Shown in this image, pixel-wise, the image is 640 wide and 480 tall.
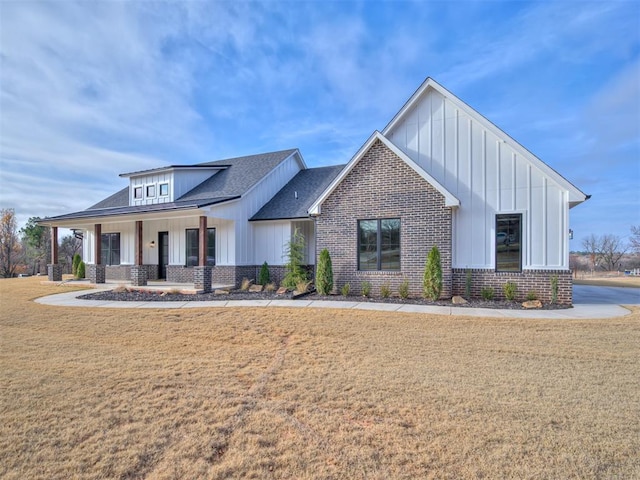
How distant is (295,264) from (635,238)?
125ft

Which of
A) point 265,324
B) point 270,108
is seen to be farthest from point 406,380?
point 270,108

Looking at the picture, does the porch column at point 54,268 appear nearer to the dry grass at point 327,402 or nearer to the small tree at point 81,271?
the small tree at point 81,271

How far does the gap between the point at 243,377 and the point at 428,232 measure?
8218mm

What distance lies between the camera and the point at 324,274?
1238cm

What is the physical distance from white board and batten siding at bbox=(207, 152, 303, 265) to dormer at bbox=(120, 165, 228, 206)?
416 centimetres

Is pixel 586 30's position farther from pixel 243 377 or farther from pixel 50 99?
pixel 50 99

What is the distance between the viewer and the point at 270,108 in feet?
65.5

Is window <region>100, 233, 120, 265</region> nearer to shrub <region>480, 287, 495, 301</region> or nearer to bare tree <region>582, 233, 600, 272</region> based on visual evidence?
shrub <region>480, 287, 495, 301</region>

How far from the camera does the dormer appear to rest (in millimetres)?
18188

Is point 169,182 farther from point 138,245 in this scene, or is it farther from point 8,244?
point 8,244

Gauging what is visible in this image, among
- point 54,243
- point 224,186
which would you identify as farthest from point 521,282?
point 54,243

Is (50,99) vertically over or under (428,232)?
over

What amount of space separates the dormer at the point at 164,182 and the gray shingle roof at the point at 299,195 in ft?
15.7

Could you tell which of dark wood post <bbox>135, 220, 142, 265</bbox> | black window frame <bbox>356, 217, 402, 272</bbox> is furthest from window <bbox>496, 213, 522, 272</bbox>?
dark wood post <bbox>135, 220, 142, 265</bbox>
